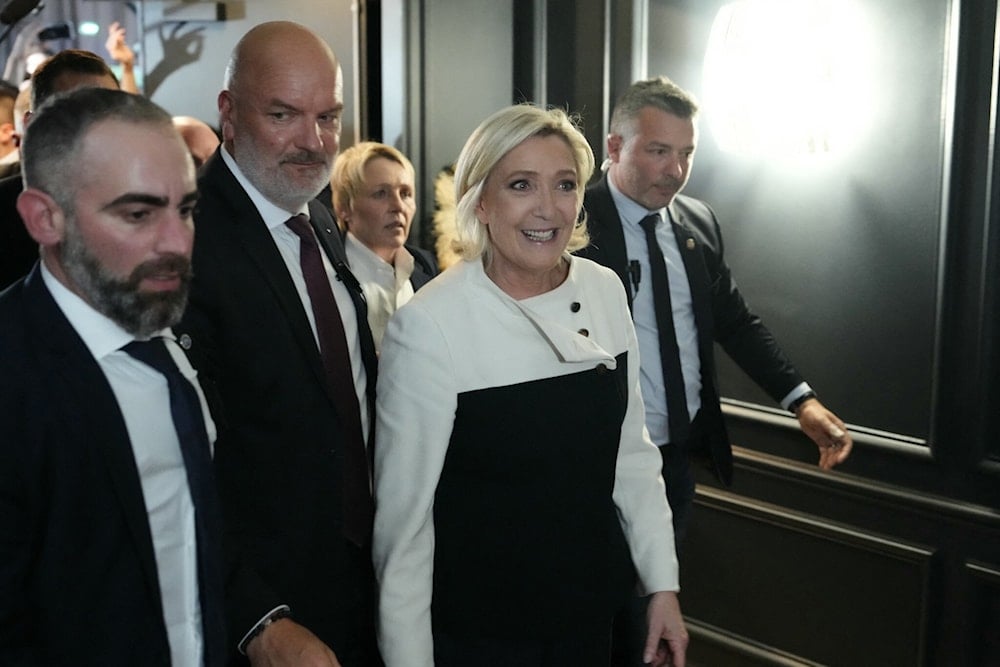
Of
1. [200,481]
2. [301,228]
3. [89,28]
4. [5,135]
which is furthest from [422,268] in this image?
[89,28]

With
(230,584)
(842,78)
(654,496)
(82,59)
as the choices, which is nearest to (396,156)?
(82,59)

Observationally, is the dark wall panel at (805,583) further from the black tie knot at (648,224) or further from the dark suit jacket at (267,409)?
the dark suit jacket at (267,409)

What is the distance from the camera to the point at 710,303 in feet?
9.35

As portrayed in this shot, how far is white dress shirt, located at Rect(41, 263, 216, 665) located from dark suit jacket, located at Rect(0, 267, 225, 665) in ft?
0.11

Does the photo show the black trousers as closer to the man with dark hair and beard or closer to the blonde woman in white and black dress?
the blonde woman in white and black dress

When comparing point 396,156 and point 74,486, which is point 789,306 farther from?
point 74,486

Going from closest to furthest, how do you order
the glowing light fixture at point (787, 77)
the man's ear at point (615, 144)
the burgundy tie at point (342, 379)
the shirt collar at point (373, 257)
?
1. the burgundy tie at point (342, 379)
2. the man's ear at point (615, 144)
3. the glowing light fixture at point (787, 77)
4. the shirt collar at point (373, 257)

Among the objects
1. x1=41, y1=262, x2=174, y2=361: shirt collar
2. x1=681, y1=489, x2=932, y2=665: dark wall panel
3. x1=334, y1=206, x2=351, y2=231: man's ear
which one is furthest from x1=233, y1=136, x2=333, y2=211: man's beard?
x1=681, y1=489, x2=932, y2=665: dark wall panel

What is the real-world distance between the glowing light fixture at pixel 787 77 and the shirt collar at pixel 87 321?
2.25 metres

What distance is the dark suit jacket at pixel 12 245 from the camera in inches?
97.1

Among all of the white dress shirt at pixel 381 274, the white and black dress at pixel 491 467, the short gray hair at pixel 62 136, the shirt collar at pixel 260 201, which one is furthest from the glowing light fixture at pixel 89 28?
the short gray hair at pixel 62 136

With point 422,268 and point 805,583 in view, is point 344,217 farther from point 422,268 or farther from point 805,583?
point 805,583

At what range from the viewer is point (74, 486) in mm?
1253

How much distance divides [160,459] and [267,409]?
443 millimetres
